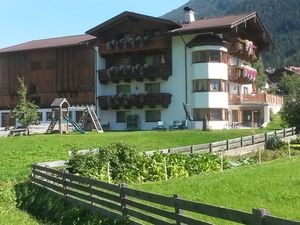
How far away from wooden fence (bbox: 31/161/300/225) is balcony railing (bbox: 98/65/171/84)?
116 feet

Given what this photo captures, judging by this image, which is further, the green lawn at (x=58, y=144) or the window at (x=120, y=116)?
the window at (x=120, y=116)

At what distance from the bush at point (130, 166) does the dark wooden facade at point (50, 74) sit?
37797 millimetres

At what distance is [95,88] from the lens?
58.4m

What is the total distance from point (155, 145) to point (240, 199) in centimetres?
2177

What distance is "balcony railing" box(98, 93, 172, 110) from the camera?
53812 mm

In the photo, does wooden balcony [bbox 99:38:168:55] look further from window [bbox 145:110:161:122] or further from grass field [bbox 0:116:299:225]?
grass field [bbox 0:116:299:225]

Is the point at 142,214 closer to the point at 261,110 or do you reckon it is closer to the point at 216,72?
the point at 216,72

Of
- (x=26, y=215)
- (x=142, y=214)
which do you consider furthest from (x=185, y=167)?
(x=142, y=214)

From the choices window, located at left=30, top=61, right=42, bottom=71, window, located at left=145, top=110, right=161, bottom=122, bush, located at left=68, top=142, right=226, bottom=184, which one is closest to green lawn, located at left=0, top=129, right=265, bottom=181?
bush, located at left=68, top=142, right=226, bottom=184

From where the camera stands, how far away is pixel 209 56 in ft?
170

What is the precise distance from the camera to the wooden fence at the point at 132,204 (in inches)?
352

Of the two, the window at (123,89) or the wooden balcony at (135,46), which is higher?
the wooden balcony at (135,46)

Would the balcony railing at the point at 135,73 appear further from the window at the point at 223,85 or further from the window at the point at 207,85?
the window at the point at 223,85

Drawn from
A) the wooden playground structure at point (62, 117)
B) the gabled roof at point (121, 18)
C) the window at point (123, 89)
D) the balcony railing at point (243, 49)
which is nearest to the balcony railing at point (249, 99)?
the balcony railing at point (243, 49)
